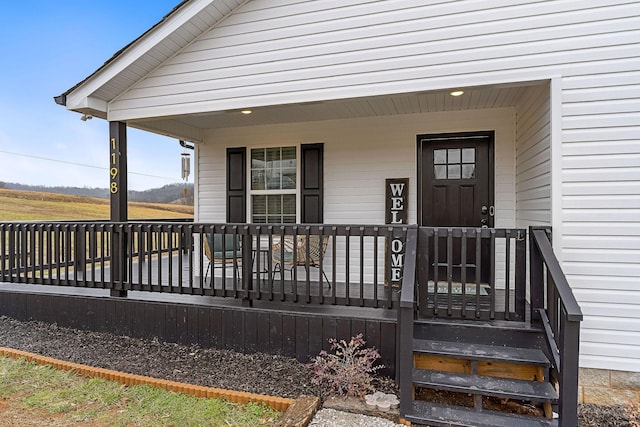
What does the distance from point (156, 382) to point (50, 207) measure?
7.63 metres

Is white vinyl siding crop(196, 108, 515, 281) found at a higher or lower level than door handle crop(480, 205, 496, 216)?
higher

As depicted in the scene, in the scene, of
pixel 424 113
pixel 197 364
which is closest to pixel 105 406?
pixel 197 364

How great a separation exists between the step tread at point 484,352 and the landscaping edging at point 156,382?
1134mm

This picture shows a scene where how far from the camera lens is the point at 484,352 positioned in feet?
9.32

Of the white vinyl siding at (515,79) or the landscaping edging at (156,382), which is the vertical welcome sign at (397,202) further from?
the landscaping edging at (156,382)

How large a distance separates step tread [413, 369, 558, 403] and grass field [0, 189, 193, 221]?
311 inches

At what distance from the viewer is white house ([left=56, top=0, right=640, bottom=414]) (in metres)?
2.93

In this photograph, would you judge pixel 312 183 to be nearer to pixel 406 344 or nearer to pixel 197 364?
pixel 197 364

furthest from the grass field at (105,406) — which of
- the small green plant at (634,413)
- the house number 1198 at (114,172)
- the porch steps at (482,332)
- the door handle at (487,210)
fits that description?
the door handle at (487,210)

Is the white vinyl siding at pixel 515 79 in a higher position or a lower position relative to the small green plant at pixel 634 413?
higher

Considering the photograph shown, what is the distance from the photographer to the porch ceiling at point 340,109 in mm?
4141

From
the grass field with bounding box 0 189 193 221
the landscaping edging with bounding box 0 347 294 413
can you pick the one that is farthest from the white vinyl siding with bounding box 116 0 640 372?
the grass field with bounding box 0 189 193 221

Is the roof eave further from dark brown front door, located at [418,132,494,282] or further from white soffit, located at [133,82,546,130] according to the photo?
dark brown front door, located at [418,132,494,282]

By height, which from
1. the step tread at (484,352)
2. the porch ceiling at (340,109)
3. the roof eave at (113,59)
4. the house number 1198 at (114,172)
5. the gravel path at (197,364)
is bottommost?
the gravel path at (197,364)
